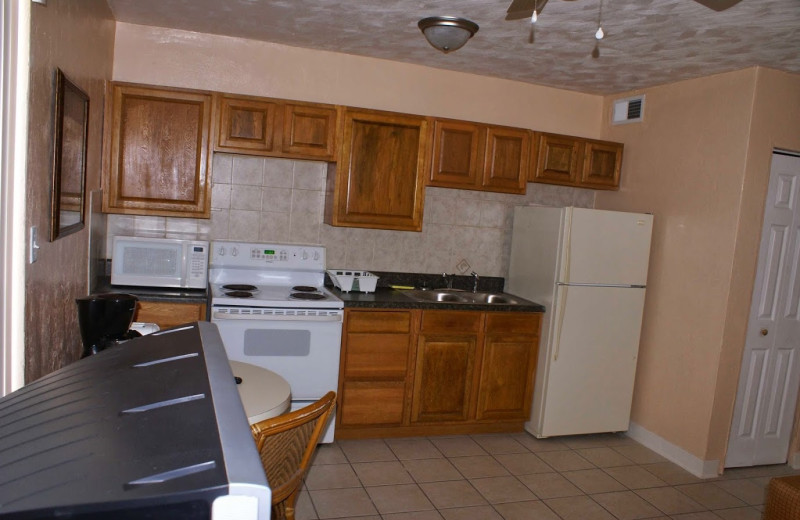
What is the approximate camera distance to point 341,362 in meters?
3.74

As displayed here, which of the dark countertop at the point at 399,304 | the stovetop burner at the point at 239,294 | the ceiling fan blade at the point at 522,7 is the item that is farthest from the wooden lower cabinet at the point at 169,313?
the ceiling fan blade at the point at 522,7

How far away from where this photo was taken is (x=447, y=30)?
2.75m

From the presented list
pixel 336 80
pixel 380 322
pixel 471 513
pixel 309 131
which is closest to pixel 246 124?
pixel 309 131

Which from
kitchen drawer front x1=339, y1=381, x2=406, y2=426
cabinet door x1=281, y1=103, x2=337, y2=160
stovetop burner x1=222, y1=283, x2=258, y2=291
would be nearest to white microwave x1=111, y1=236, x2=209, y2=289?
stovetop burner x1=222, y1=283, x2=258, y2=291

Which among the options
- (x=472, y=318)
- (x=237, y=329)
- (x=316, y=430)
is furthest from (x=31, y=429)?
(x=472, y=318)

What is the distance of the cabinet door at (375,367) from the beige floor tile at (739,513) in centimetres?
188

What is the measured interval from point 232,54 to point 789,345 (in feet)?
13.5

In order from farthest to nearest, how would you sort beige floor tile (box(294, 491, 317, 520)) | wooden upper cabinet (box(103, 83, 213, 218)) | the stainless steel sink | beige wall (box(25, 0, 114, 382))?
1. the stainless steel sink
2. wooden upper cabinet (box(103, 83, 213, 218))
3. beige floor tile (box(294, 491, 317, 520))
4. beige wall (box(25, 0, 114, 382))

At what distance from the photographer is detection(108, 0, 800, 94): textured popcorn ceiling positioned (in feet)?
9.20

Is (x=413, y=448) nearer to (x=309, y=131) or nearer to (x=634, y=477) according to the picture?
(x=634, y=477)

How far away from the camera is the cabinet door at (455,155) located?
4.07 m

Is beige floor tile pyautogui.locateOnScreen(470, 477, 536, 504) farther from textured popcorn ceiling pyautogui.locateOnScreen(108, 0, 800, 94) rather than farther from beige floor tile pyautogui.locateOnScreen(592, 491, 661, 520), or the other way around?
textured popcorn ceiling pyautogui.locateOnScreen(108, 0, 800, 94)

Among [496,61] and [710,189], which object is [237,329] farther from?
[710,189]

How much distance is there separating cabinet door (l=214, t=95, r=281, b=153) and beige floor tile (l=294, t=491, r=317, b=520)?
2.05m
